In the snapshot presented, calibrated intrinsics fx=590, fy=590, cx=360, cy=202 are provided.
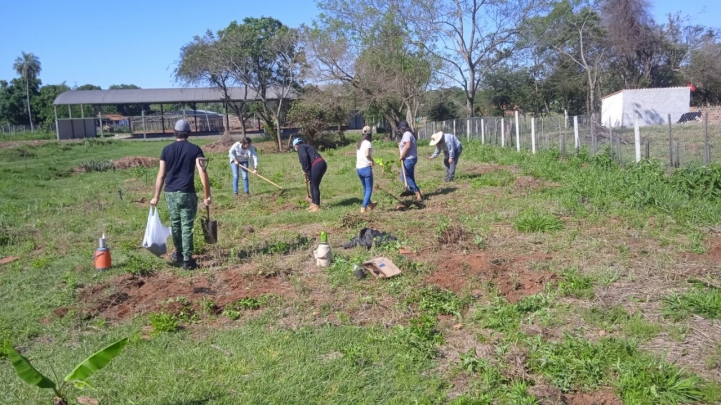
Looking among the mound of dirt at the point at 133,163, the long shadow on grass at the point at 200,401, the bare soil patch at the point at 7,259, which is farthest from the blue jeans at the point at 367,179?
the mound of dirt at the point at 133,163

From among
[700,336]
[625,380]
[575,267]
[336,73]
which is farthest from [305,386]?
[336,73]

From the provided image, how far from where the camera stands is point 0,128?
60.1 metres

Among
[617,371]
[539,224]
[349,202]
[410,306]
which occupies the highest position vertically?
[349,202]

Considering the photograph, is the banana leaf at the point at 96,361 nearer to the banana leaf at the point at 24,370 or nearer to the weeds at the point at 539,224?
the banana leaf at the point at 24,370

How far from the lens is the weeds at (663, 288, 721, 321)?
4859 mm

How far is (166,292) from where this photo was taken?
6.24 m

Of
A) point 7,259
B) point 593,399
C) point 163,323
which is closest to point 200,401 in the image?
point 163,323

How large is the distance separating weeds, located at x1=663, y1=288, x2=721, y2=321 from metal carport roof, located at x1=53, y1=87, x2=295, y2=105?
→ 164ft

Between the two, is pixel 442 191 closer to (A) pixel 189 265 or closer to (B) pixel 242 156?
(B) pixel 242 156

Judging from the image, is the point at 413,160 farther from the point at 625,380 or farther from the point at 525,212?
the point at 625,380

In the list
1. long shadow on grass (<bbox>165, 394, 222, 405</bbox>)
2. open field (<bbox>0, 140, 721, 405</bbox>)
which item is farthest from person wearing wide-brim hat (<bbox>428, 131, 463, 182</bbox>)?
long shadow on grass (<bbox>165, 394, 222, 405</bbox>)

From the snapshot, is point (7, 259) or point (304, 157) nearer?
point (7, 259)

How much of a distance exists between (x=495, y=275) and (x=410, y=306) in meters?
1.15

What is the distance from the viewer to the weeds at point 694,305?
4859 mm
